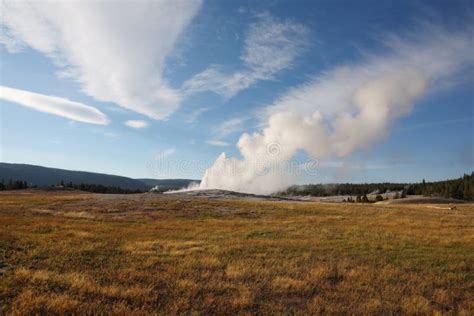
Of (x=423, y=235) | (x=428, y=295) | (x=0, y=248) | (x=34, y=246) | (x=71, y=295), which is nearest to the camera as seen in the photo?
(x=71, y=295)

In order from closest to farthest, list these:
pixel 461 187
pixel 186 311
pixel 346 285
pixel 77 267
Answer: pixel 186 311, pixel 346 285, pixel 77 267, pixel 461 187

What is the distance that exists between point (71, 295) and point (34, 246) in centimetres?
989

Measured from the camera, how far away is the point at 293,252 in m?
18.9

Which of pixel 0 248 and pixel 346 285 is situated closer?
pixel 346 285

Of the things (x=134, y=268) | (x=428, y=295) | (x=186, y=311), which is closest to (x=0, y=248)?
(x=134, y=268)

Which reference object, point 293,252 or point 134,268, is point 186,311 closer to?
point 134,268

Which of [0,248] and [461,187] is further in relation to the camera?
[461,187]

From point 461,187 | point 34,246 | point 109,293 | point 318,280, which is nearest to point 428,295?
point 318,280

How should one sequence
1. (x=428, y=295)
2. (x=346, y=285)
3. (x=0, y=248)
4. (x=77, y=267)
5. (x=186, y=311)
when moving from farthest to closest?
1. (x=0, y=248)
2. (x=77, y=267)
3. (x=346, y=285)
4. (x=428, y=295)
5. (x=186, y=311)

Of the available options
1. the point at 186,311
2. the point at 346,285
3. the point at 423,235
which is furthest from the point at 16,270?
the point at 423,235

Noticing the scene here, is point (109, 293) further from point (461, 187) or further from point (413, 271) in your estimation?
point (461, 187)

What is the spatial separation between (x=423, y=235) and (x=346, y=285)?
17.6m

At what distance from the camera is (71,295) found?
10.4 meters

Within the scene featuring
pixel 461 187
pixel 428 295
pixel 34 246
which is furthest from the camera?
pixel 461 187
